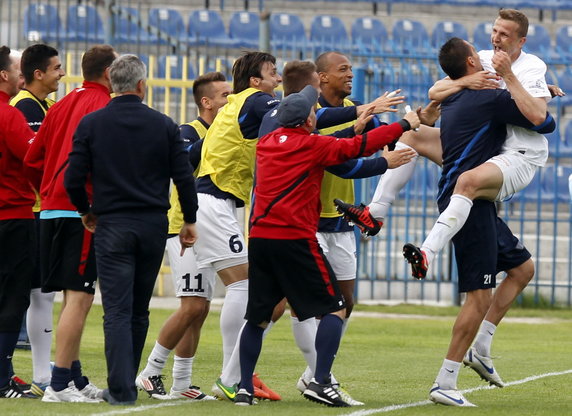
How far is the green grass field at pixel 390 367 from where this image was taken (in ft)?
22.6

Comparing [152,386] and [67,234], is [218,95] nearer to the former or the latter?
[67,234]

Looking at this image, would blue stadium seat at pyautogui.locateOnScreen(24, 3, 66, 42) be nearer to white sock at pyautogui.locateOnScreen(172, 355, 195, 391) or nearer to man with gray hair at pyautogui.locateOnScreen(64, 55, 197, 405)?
white sock at pyautogui.locateOnScreen(172, 355, 195, 391)

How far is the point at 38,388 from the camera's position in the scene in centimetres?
750

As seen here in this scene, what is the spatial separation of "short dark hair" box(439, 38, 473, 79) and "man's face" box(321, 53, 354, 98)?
736 mm

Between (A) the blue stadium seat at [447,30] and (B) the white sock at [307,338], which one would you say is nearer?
(B) the white sock at [307,338]

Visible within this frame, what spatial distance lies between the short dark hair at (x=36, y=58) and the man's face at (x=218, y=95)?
1147 millimetres

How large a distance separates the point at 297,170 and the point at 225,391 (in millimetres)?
1452

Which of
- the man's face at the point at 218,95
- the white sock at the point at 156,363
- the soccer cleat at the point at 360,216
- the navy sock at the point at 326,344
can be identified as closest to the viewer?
the navy sock at the point at 326,344

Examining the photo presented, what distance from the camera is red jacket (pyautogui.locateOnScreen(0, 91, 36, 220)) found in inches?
293

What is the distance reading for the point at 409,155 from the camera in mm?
7133

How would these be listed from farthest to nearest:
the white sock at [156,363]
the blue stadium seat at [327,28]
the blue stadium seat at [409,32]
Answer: the blue stadium seat at [327,28] < the blue stadium seat at [409,32] < the white sock at [156,363]

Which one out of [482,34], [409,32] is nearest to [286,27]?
[409,32]

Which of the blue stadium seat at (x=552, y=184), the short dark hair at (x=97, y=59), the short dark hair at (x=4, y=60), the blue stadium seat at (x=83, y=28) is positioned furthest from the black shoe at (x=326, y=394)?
the blue stadium seat at (x=83, y=28)

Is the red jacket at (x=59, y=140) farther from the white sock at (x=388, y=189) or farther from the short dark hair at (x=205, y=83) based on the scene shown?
the white sock at (x=388, y=189)
